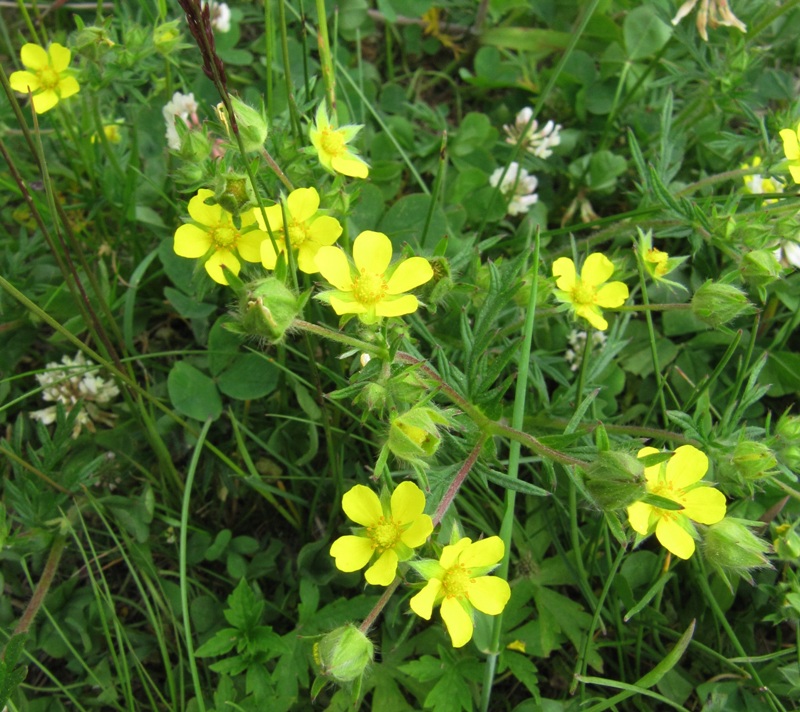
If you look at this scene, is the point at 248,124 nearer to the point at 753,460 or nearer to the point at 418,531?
the point at 418,531

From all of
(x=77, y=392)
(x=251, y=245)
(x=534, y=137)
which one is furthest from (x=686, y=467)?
(x=77, y=392)

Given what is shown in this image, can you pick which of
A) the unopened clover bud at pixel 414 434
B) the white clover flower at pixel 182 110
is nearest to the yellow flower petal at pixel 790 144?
the unopened clover bud at pixel 414 434

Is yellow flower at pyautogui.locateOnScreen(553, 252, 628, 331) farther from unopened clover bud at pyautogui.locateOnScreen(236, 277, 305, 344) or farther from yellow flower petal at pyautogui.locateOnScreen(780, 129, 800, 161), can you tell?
unopened clover bud at pyautogui.locateOnScreen(236, 277, 305, 344)

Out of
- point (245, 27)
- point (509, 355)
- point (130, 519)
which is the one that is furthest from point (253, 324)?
point (245, 27)

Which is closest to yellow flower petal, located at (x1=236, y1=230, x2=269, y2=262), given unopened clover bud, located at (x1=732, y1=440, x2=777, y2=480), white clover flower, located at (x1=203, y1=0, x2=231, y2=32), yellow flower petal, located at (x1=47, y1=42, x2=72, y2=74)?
yellow flower petal, located at (x1=47, y1=42, x2=72, y2=74)

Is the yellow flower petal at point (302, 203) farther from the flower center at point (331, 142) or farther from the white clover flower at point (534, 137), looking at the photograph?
the white clover flower at point (534, 137)

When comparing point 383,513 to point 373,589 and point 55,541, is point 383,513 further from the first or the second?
point 55,541
